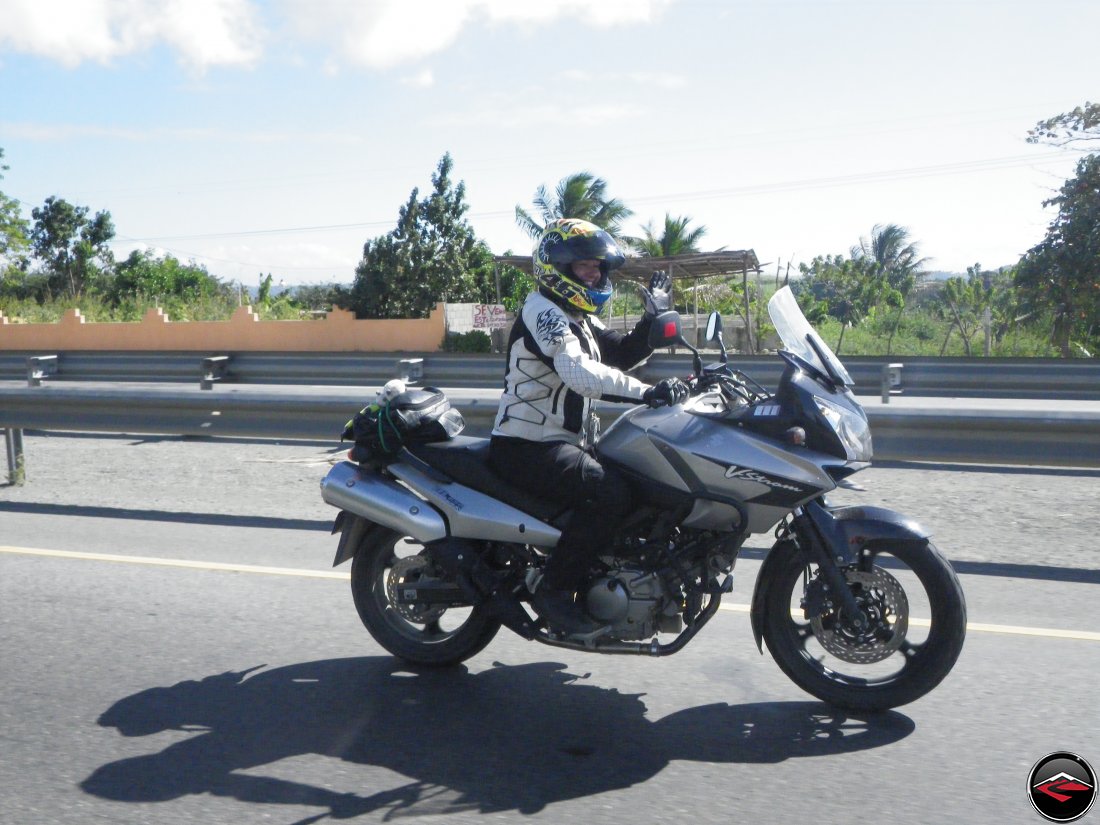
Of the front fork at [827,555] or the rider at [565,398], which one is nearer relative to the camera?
the front fork at [827,555]

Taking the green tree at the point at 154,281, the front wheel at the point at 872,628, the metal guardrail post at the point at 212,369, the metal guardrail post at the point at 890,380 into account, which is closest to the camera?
the front wheel at the point at 872,628

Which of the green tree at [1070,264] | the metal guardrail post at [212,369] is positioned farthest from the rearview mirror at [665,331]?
the green tree at [1070,264]

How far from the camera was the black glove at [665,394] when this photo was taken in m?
4.02

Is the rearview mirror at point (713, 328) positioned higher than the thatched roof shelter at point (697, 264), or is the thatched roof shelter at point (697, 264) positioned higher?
the thatched roof shelter at point (697, 264)

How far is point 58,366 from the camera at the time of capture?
19.5m

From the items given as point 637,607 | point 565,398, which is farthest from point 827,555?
point 565,398

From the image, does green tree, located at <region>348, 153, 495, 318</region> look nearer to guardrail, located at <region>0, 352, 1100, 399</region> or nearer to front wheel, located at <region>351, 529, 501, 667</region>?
guardrail, located at <region>0, 352, 1100, 399</region>

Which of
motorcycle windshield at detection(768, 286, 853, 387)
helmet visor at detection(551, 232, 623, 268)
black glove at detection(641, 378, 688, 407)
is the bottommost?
black glove at detection(641, 378, 688, 407)

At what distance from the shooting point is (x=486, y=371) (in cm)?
1638

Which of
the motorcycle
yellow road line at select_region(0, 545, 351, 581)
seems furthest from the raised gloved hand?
yellow road line at select_region(0, 545, 351, 581)

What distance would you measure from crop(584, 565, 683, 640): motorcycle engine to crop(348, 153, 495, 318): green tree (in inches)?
1329

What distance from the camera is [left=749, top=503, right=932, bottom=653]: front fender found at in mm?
4000

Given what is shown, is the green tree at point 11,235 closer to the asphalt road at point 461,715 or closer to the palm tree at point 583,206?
the palm tree at point 583,206

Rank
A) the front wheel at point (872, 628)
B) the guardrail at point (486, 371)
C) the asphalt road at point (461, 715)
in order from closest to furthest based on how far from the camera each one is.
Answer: the asphalt road at point (461, 715)
the front wheel at point (872, 628)
the guardrail at point (486, 371)
